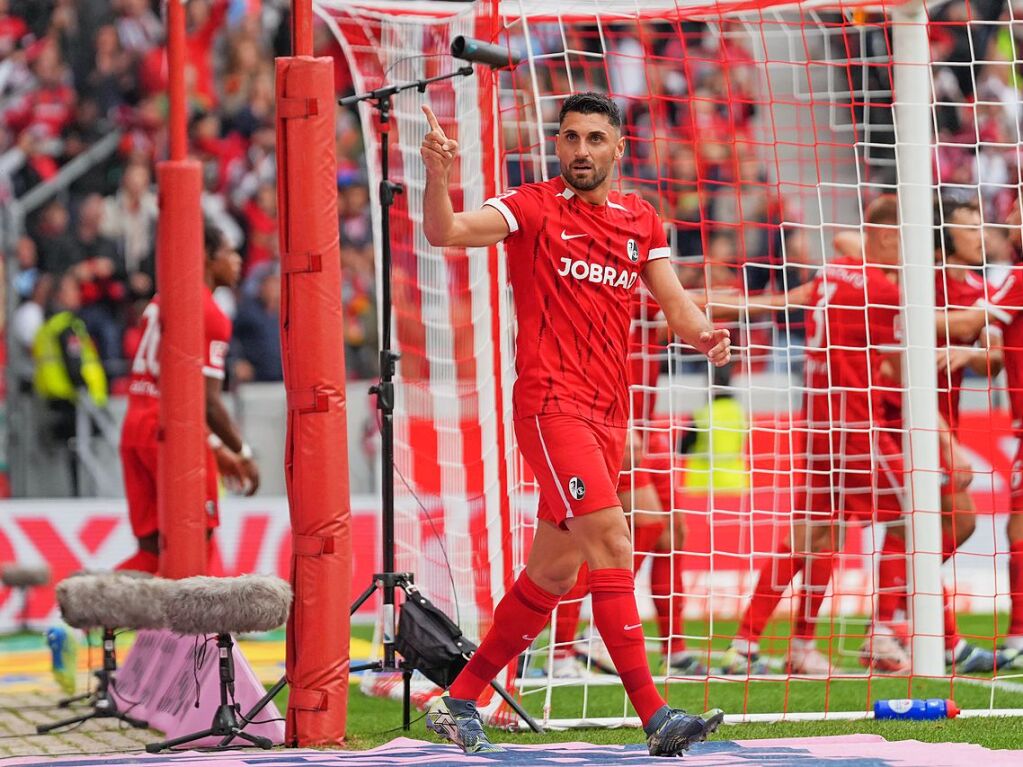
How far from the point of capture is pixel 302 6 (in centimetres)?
618

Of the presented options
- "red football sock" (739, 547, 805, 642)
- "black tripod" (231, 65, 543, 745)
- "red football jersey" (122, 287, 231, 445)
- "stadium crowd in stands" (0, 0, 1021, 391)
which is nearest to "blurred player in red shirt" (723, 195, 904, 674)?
"red football sock" (739, 547, 805, 642)

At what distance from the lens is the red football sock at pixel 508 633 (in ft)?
18.7

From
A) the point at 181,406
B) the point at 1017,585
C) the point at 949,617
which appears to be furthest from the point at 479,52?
the point at 1017,585

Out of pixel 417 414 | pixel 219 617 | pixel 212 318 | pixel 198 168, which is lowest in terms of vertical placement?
pixel 219 617

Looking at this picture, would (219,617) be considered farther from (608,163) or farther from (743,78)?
(743,78)

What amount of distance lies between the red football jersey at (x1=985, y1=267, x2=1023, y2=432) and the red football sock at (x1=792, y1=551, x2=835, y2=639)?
1.33m

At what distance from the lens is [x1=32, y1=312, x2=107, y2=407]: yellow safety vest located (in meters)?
13.2

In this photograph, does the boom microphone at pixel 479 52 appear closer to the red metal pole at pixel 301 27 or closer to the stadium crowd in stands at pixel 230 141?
the red metal pole at pixel 301 27

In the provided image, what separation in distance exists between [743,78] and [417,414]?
8414 millimetres

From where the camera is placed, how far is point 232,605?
6.02m

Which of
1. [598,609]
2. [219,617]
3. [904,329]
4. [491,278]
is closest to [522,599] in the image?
[598,609]

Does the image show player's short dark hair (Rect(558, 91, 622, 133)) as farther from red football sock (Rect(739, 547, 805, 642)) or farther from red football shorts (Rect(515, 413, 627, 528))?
red football sock (Rect(739, 547, 805, 642))

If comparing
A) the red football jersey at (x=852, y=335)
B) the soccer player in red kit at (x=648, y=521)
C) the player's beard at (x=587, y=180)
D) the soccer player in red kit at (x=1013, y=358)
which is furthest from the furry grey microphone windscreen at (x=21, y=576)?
the player's beard at (x=587, y=180)

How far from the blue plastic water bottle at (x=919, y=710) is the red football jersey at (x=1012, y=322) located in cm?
236
